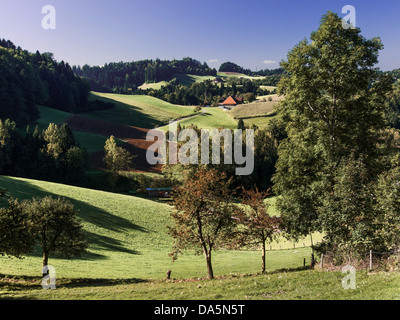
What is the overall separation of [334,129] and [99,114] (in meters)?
147

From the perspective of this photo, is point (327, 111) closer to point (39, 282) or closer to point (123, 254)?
point (39, 282)

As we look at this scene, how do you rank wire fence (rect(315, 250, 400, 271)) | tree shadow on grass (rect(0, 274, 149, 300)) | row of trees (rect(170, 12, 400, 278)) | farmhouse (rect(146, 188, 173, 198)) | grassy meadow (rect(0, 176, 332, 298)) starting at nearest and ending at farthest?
wire fence (rect(315, 250, 400, 271)) → tree shadow on grass (rect(0, 274, 149, 300)) → row of trees (rect(170, 12, 400, 278)) → grassy meadow (rect(0, 176, 332, 298)) → farmhouse (rect(146, 188, 173, 198))

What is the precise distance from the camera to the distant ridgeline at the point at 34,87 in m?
115

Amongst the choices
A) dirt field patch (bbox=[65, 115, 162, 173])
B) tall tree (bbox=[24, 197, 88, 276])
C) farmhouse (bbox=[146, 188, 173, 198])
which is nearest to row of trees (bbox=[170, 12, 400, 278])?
tall tree (bbox=[24, 197, 88, 276])

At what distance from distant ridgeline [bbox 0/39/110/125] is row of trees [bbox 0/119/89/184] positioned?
31693 mm

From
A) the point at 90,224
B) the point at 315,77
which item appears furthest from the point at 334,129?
the point at 90,224

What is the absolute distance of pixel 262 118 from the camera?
15225cm

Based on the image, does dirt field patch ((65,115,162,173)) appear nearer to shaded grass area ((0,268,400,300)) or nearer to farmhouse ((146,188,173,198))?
farmhouse ((146,188,173,198))

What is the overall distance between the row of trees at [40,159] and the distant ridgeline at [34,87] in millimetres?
31693

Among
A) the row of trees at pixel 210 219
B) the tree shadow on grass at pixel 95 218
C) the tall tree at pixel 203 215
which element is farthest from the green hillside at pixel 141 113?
the tall tree at pixel 203 215

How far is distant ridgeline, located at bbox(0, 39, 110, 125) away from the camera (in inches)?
4524

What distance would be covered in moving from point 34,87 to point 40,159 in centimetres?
6733

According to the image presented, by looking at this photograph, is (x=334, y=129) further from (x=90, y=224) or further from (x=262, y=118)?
(x=262, y=118)

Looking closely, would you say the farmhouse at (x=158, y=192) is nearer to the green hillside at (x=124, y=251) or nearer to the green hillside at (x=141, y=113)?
the green hillside at (x=124, y=251)
